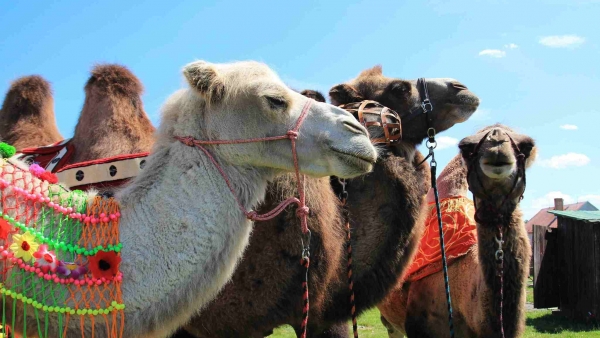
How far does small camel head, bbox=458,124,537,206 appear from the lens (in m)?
3.77

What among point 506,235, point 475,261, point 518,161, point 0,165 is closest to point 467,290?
point 475,261

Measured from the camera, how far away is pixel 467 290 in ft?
14.6

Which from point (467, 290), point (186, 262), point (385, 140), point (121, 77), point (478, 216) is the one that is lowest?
point (467, 290)

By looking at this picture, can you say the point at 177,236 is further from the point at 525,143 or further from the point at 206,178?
the point at 525,143

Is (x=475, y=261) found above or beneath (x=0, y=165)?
beneath

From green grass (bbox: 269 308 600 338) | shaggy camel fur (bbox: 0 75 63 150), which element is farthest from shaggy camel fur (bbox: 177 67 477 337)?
green grass (bbox: 269 308 600 338)

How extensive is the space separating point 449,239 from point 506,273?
106 centimetres

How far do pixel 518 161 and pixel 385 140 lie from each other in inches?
37.6

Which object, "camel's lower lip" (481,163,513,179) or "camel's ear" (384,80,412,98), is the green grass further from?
"camel's lower lip" (481,163,513,179)

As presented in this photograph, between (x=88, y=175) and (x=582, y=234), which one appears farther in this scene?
(x=582, y=234)

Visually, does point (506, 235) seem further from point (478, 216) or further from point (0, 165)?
point (0, 165)

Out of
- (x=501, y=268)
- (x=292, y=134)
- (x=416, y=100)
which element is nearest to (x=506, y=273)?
(x=501, y=268)

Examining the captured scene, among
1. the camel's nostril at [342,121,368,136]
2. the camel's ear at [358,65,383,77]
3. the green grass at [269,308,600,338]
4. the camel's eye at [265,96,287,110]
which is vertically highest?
the camel's ear at [358,65,383,77]

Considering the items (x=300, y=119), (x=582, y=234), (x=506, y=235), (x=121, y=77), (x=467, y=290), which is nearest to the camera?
(x=300, y=119)
